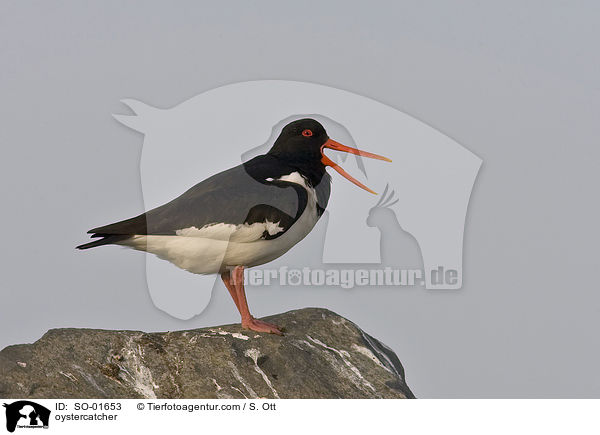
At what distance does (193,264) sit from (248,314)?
71 centimetres

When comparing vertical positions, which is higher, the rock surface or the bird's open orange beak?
the bird's open orange beak

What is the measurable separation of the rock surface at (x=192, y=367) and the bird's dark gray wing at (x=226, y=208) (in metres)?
0.95

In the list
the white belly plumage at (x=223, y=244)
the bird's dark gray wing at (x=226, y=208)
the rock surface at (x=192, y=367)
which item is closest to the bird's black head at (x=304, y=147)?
the white belly plumage at (x=223, y=244)

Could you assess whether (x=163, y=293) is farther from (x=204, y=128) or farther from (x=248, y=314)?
(x=204, y=128)

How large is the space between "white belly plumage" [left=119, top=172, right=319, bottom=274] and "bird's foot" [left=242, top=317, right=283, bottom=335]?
51 centimetres

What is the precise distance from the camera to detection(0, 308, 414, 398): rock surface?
6.41 metres

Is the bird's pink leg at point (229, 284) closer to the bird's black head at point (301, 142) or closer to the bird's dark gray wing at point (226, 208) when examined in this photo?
the bird's dark gray wing at point (226, 208)

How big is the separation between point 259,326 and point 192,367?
78 centimetres

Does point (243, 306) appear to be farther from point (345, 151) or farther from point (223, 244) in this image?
point (345, 151)

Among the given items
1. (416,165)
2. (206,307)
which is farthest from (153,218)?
(416,165)
